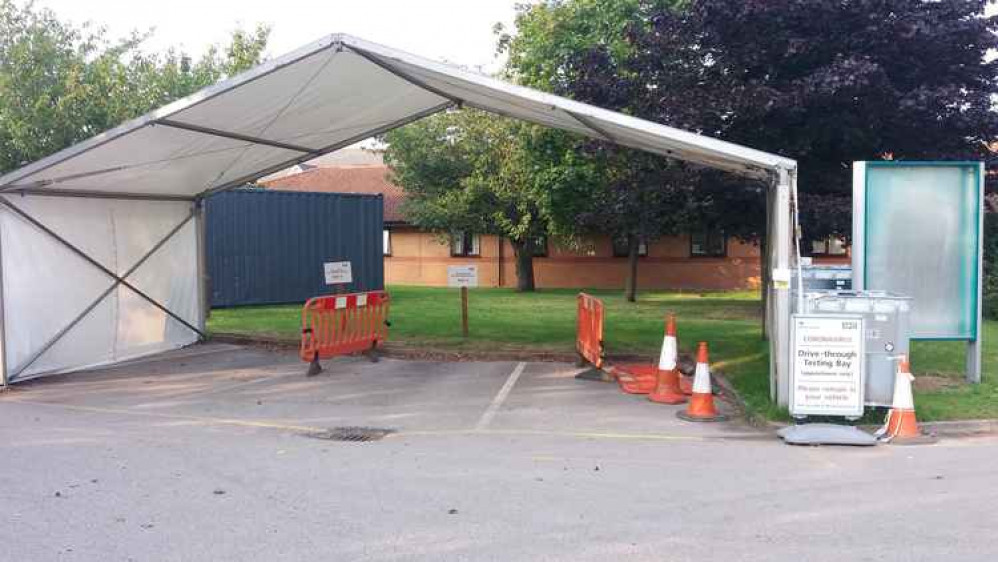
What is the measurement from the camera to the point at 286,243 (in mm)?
23031

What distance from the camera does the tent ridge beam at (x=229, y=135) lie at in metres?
10.6

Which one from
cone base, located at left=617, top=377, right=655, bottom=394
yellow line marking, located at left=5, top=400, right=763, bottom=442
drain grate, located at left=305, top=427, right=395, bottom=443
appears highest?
cone base, located at left=617, top=377, right=655, bottom=394

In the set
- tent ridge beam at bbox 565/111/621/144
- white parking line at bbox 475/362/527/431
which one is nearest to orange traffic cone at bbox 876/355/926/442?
white parking line at bbox 475/362/527/431

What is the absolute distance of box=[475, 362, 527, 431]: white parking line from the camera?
363 inches

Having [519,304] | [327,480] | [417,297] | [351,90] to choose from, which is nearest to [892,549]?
[327,480]

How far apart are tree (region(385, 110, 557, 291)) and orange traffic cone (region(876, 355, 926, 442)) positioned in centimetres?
1670

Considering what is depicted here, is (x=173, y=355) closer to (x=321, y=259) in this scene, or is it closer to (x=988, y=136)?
(x=321, y=259)

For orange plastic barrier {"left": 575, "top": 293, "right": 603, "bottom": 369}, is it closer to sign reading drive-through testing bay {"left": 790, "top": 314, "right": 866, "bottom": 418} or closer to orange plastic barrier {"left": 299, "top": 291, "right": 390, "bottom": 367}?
sign reading drive-through testing bay {"left": 790, "top": 314, "right": 866, "bottom": 418}

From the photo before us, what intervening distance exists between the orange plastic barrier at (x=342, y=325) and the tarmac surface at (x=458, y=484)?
1.50m

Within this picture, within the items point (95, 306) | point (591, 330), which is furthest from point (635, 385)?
point (95, 306)

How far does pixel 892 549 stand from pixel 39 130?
19120mm

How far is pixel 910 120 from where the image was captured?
1391cm

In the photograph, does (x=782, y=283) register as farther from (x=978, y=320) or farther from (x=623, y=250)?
(x=623, y=250)

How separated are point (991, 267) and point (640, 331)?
10.6 m
